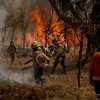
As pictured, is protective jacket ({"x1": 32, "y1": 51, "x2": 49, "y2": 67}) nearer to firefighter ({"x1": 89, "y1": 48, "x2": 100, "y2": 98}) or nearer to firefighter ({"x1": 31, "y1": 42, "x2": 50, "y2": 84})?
firefighter ({"x1": 31, "y1": 42, "x2": 50, "y2": 84})

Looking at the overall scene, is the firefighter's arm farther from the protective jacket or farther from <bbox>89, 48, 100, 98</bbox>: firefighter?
<bbox>89, 48, 100, 98</bbox>: firefighter

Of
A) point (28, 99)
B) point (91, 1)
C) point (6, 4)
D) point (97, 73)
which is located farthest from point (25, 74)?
point (6, 4)

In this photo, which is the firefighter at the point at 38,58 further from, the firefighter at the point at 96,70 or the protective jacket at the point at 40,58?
the firefighter at the point at 96,70

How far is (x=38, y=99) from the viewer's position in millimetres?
8531

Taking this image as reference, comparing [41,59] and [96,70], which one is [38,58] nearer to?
[41,59]

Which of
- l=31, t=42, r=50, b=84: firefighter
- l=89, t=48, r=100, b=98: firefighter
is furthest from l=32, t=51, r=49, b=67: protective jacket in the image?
l=89, t=48, r=100, b=98: firefighter

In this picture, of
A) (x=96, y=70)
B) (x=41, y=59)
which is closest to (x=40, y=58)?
(x=41, y=59)

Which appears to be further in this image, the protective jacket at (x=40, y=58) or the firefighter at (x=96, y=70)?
the protective jacket at (x=40, y=58)

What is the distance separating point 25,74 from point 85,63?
620 centimetres

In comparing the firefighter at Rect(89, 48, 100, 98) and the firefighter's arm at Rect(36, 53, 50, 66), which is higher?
the firefighter's arm at Rect(36, 53, 50, 66)

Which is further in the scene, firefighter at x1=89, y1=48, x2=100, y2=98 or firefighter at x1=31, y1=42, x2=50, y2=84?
firefighter at x1=31, y1=42, x2=50, y2=84

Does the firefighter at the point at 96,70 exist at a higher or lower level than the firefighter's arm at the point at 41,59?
lower

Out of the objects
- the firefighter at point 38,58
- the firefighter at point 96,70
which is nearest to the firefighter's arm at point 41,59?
the firefighter at point 38,58

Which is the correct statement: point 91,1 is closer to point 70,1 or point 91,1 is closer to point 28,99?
point 70,1
